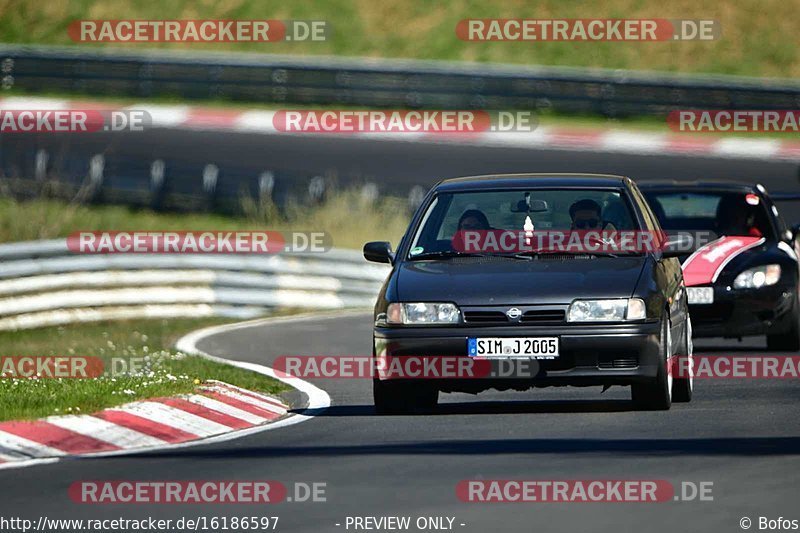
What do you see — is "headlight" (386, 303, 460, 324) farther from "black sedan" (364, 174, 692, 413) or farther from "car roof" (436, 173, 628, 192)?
"car roof" (436, 173, 628, 192)

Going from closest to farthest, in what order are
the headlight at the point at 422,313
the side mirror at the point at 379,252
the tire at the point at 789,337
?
the headlight at the point at 422,313
the side mirror at the point at 379,252
the tire at the point at 789,337

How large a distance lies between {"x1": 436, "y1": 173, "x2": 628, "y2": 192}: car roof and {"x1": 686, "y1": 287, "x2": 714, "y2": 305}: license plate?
328 cm

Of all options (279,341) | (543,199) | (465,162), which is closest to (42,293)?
(279,341)

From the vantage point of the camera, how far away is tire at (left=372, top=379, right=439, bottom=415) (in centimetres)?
1127

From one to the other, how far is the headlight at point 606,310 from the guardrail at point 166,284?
10728 mm

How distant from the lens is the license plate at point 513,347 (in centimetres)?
1088

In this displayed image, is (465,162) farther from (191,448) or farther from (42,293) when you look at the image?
(191,448)

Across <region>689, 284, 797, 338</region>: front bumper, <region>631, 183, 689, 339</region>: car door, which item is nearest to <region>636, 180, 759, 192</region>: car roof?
<region>689, 284, 797, 338</region>: front bumper

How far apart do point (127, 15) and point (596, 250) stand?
36.5 metres

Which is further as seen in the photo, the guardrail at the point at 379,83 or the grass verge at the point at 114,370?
the guardrail at the point at 379,83

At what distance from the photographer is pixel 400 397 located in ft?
37.7

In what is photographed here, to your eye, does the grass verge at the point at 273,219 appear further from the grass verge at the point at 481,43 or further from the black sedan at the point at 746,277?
the grass verge at the point at 481,43

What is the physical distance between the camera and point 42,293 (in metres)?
20.8

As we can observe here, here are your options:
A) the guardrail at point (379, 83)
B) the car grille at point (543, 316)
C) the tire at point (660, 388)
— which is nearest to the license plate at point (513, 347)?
the car grille at point (543, 316)
